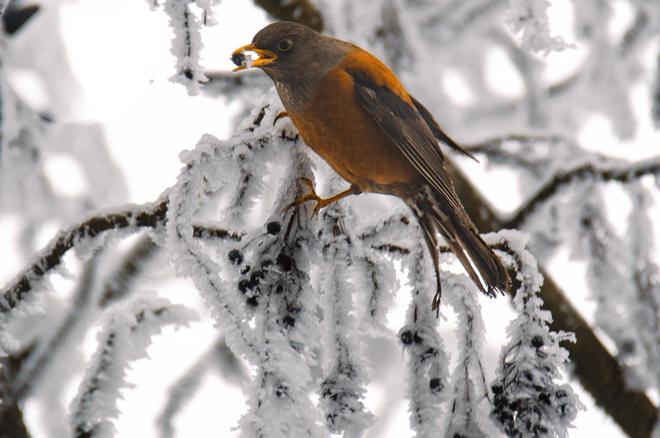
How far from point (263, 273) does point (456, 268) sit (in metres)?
0.87

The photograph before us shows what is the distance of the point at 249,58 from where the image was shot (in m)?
2.17

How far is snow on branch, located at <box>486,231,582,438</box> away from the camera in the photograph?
1538 millimetres

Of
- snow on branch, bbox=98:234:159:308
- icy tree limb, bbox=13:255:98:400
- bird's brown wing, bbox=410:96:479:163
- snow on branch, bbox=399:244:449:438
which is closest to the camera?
snow on branch, bbox=399:244:449:438

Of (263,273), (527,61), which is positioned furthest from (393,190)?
(527,61)

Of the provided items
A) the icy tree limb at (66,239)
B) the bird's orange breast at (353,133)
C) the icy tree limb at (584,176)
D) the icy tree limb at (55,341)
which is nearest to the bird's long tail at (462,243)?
the bird's orange breast at (353,133)

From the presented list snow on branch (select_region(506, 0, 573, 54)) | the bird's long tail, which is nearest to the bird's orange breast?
the bird's long tail

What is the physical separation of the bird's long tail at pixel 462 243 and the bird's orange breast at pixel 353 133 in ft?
0.34

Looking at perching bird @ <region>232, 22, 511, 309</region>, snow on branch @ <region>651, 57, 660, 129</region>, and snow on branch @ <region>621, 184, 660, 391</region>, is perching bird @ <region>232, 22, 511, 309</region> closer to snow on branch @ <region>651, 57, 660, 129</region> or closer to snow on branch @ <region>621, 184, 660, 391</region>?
snow on branch @ <region>621, 184, 660, 391</region>

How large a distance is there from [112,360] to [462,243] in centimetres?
94

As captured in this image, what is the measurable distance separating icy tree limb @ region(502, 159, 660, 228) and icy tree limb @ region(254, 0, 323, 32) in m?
1.14

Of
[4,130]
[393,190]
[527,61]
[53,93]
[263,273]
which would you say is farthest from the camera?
[527,61]

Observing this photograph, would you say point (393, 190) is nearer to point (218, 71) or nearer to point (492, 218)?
point (492, 218)

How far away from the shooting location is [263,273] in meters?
1.48

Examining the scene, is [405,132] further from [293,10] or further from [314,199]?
[293,10]
